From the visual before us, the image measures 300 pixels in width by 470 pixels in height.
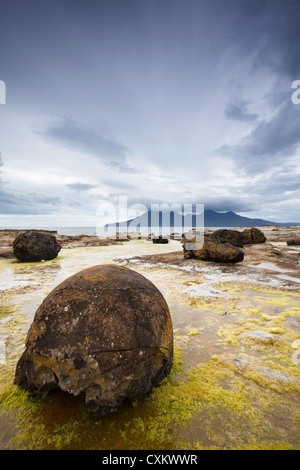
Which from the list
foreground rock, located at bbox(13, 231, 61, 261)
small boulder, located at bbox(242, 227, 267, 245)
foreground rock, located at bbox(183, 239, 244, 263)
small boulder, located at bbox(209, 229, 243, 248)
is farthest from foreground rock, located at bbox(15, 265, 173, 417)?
small boulder, located at bbox(242, 227, 267, 245)

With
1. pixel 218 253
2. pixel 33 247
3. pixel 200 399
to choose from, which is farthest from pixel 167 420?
pixel 33 247

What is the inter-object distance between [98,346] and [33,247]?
1107 cm

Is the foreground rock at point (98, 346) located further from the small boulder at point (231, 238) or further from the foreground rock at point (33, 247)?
the small boulder at point (231, 238)

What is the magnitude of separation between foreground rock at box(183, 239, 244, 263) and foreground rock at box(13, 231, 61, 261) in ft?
26.0

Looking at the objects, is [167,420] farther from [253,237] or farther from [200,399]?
[253,237]

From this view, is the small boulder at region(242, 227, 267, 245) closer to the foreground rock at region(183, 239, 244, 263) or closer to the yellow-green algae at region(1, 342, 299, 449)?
the foreground rock at region(183, 239, 244, 263)

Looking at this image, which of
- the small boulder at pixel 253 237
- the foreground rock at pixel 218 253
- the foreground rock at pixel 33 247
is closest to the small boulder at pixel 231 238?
the small boulder at pixel 253 237

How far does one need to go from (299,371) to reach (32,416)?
3220mm

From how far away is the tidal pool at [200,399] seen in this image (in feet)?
6.22

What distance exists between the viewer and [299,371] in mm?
2789

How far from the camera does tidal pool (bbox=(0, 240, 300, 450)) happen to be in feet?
6.22

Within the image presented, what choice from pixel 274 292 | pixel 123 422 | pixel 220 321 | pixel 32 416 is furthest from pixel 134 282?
pixel 274 292

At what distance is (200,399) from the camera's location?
7.75 ft
